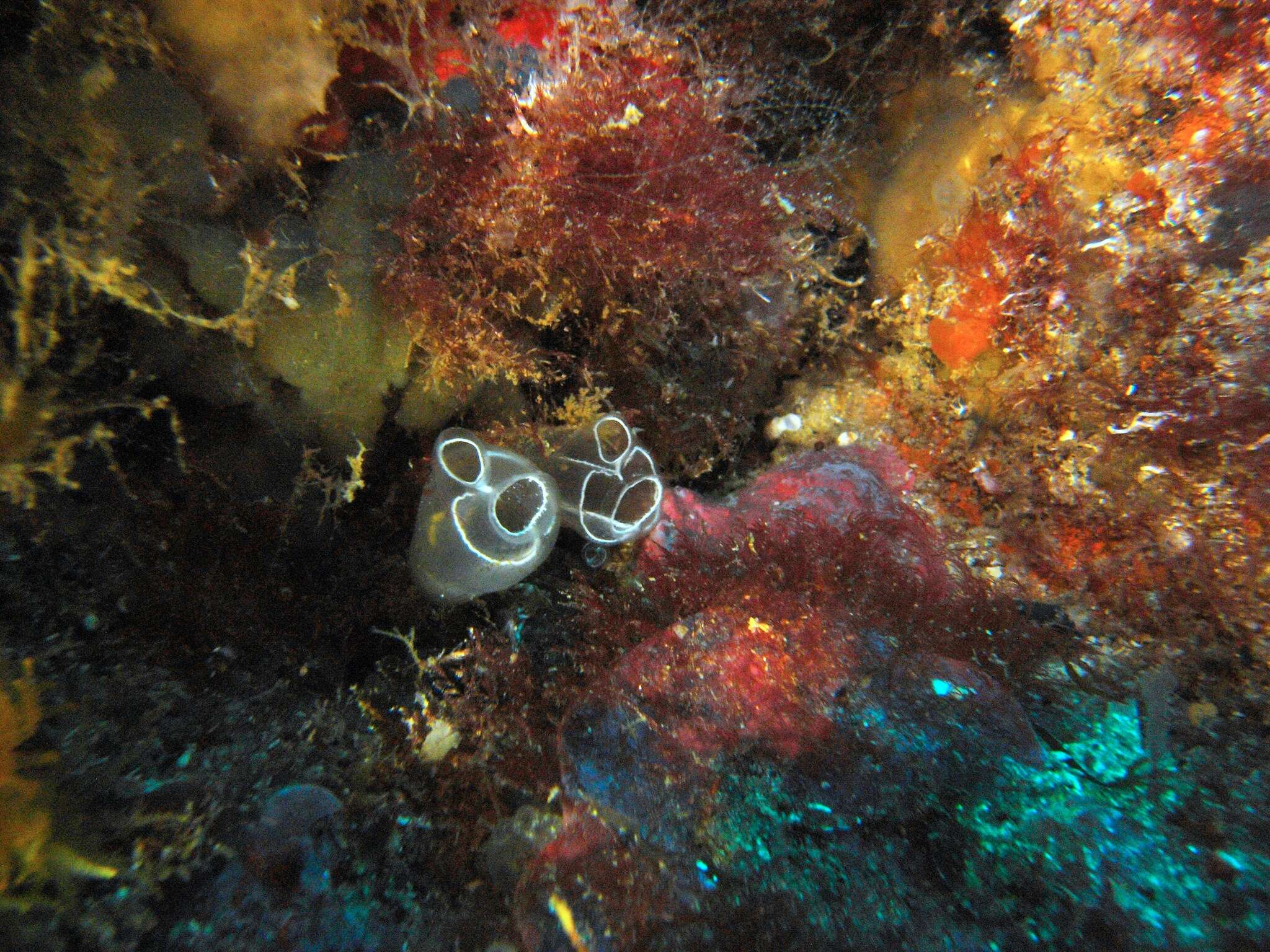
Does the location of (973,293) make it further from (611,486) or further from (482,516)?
(482,516)

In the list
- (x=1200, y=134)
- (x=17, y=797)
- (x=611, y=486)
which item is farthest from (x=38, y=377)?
(x=1200, y=134)

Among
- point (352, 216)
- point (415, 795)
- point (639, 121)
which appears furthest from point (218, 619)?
point (639, 121)

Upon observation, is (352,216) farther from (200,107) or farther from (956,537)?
(956,537)

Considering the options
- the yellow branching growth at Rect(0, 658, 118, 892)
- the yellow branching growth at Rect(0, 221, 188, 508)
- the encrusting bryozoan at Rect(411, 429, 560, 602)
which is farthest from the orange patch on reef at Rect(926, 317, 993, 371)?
the yellow branching growth at Rect(0, 658, 118, 892)

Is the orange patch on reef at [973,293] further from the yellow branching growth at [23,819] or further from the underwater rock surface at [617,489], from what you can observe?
the yellow branching growth at [23,819]

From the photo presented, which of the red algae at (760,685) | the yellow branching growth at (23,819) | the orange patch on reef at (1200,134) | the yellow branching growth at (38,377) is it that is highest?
the yellow branching growth at (38,377)

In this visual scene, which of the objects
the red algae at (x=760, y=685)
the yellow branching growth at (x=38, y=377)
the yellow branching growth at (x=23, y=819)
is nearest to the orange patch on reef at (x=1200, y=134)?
the red algae at (x=760, y=685)
